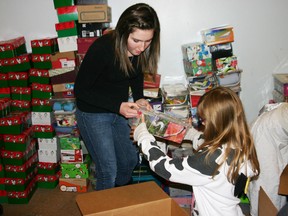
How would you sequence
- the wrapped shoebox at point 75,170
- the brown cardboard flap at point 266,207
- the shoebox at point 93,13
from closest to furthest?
1. the brown cardboard flap at point 266,207
2. the shoebox at point 93,13
3. the wrapped shoebox at point 75,170

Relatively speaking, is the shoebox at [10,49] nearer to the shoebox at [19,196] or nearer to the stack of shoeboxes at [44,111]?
the stack of shoeboxes at [44,111]

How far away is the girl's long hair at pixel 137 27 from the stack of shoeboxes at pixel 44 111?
2.91 feet

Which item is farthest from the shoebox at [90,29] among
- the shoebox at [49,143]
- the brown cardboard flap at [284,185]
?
the brown cardboard flap at [284,185]

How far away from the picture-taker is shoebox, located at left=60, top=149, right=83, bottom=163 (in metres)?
2.41

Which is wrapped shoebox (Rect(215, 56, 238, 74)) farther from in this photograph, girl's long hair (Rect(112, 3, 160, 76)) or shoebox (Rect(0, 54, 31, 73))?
shoebox (Rect(0, 54, 31, 73))

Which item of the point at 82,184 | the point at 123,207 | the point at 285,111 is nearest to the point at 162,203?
the point at 123,207

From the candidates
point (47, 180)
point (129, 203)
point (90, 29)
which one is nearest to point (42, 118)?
point (47, 180)

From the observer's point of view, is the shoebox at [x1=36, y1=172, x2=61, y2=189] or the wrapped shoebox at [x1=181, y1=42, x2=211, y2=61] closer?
the wrapped shoebox at [x1=181, y1=42, x2=211, y2=61]

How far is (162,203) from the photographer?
1.32 m

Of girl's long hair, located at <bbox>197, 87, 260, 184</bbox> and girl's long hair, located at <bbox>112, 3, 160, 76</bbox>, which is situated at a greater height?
girl's long hair, located at <bbox>112, 3, 160, 76</bbox>

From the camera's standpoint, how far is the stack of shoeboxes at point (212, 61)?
2346mm

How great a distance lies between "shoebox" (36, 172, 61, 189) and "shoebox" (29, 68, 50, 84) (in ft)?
2.42

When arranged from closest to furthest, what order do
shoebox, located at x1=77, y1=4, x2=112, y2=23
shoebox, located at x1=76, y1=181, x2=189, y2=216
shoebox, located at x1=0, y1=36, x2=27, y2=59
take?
shoebox, located at x1=76, y1=181, x2=189, y2=216 < shoebox, located at x1=77, y1=4, x2=112, y2=23 < shoebox, located at x1=0, y1=36, x2=27, y2=59

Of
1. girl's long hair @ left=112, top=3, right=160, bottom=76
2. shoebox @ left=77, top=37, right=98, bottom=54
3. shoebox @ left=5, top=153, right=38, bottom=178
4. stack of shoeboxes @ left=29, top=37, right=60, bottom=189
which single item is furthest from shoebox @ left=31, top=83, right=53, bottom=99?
girl's long hair @ left=112, top=3, right=160, bottom=76
